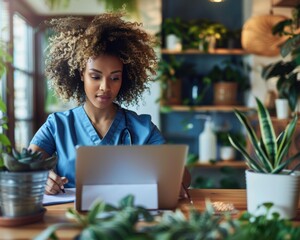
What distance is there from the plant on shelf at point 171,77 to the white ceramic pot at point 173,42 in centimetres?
11

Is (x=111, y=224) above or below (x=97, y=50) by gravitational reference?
below

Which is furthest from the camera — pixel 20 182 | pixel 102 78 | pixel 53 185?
pixel 102 78

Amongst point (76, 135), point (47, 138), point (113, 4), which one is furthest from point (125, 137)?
point (113, 4)

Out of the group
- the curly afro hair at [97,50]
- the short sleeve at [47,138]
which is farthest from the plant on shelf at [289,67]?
the short sleeve at [47,138]

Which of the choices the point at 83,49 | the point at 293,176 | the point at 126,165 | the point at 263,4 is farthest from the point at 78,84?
the point at 263,4

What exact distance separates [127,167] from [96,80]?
0.53m

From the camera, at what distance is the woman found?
1386 millimetres

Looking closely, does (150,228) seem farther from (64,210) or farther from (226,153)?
(226,153)

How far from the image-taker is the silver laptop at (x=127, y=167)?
0.90 metres

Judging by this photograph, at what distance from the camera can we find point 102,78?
1.37m

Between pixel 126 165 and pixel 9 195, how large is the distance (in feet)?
0.97

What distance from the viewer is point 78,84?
164 centimetres

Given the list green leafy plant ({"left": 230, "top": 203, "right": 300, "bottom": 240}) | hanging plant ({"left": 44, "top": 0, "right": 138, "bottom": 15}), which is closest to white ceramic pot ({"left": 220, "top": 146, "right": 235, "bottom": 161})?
hanging plant ({"left": 44, "top": 0, "right": 138, "bottom": 15})

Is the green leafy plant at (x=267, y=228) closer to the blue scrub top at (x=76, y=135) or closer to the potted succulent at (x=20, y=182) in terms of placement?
the potted succulent at (x=20, y=182)
